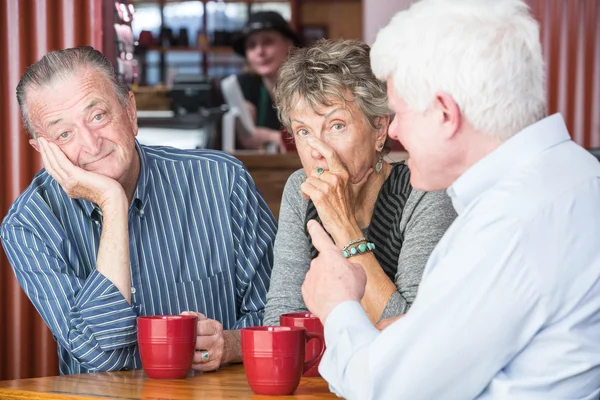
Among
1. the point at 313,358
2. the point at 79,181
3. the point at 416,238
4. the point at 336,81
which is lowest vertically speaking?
the point at 313,358

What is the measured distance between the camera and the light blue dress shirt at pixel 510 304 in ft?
3.78

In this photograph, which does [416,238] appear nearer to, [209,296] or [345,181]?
[345,181]

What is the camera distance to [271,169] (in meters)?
3.36

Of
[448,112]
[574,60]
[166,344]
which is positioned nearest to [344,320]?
[448,112]

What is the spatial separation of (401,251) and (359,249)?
113mm

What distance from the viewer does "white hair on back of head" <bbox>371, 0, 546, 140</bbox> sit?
122cm

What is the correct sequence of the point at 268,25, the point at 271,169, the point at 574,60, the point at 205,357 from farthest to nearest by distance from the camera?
1. the point at 268,25
2. the point at 574,60
3. the point at 271,169
4. the point at 205,357

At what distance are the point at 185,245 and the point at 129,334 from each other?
16.2 inches

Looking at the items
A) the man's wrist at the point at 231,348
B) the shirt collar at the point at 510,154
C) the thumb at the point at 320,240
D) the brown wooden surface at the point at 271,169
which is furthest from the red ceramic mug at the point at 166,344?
the brown wooden surface at the point at 271,169

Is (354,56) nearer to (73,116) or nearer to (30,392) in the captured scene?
(73,116)

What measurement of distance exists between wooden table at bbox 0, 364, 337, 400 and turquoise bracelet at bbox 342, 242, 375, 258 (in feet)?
1.10

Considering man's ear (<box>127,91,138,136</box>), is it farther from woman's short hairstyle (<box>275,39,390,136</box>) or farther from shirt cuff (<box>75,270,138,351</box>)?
shirt cuff (<box>75,270,138,351</box>)

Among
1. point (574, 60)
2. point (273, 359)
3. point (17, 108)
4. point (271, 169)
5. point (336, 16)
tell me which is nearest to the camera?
point (273, 359)

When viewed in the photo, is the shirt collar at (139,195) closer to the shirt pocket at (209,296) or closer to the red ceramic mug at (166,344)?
the shirt pocket at (209,296)
